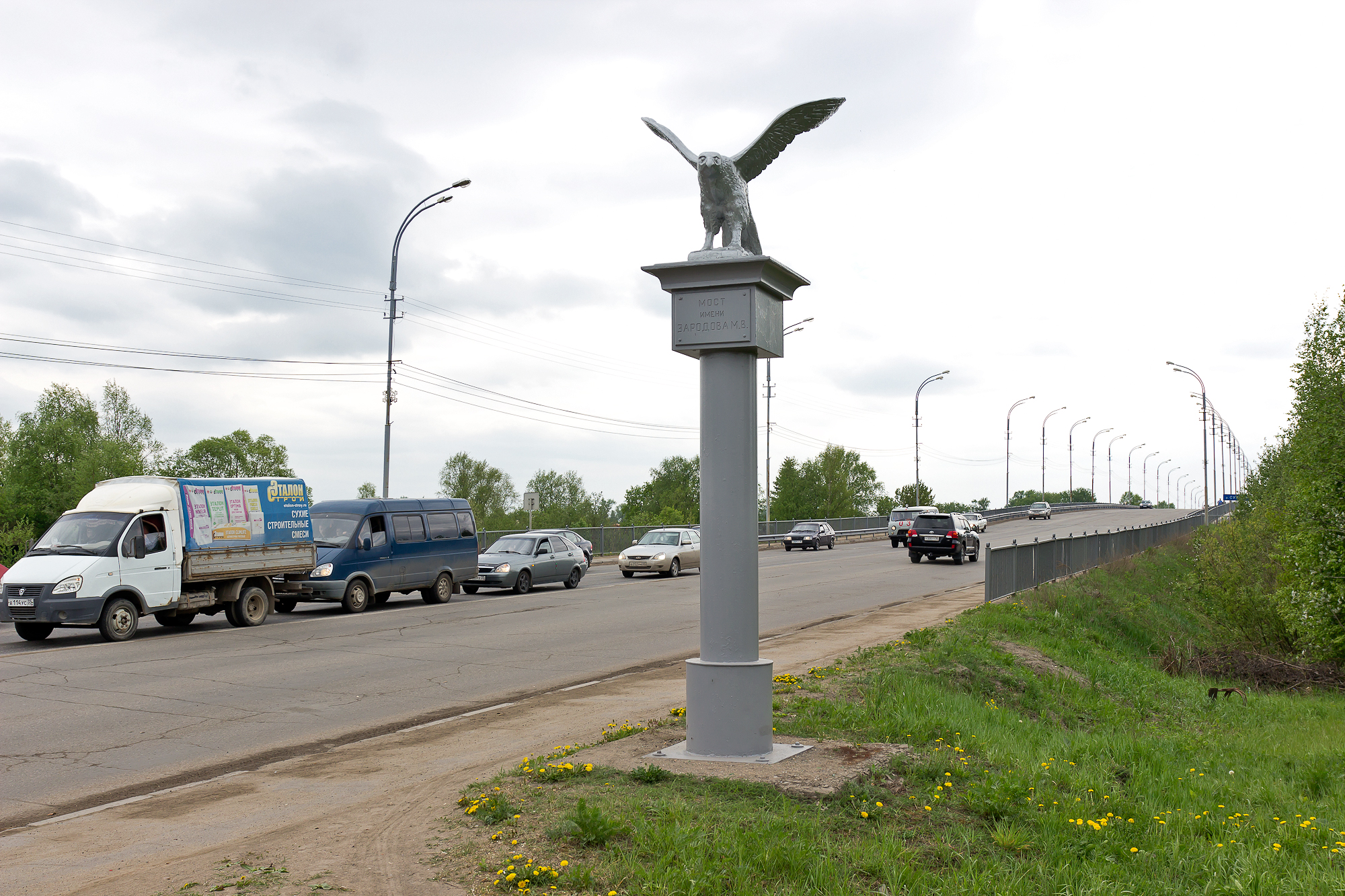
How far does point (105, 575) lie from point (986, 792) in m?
14.3

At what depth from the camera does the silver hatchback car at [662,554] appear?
30.4 metres

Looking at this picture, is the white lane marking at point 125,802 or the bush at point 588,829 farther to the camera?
the white lane marking at point 125,802

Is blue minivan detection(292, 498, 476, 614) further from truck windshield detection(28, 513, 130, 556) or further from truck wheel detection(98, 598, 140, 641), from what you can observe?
truck windshield detection(28, 513, 130, 556)

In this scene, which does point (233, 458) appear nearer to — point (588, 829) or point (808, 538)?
point (808, 538)

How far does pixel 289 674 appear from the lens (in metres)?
12.5

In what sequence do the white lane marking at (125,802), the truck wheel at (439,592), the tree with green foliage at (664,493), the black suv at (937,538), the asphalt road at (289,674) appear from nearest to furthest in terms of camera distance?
the white lane marking at (125,802) → the asphalt road at (289,674) → the truck wheel at (439,592) → the black suv at (937,538) → the tree with green foliage at (664,493)

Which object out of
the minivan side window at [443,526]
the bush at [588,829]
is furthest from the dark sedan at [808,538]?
the bush at [588,829]

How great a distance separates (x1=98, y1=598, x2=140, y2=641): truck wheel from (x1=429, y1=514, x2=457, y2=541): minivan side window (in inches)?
304

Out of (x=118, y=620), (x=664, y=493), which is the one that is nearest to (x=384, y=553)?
(x=118, y=620)

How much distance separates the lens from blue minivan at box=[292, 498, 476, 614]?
20625mm

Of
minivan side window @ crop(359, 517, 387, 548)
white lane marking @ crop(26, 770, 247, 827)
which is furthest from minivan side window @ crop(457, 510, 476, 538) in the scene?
white lane marking @ crop(26, 770, 247, 827)

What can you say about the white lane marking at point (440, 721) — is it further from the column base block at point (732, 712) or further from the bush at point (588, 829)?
the bush at point (588, 829)

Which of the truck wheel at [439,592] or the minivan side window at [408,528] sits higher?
the minivan side window at [408,528]

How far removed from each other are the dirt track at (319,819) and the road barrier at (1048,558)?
38.7 feet
